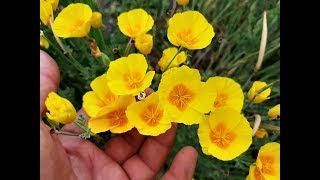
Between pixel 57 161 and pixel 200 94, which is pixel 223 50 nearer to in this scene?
pixel 200 94

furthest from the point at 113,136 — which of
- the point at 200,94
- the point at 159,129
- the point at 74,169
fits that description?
the point at 200,94

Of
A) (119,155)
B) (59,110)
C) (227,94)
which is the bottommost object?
(119,155)

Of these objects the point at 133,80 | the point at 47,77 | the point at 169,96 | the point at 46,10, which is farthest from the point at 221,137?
the point at 46,10

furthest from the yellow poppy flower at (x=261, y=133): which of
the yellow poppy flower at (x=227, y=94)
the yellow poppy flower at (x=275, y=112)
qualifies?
the yellow poppy flower at (x=227, y=94)

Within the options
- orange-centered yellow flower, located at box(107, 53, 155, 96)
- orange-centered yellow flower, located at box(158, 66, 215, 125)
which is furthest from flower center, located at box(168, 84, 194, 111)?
orange-centered yellow flower, located at box(107, 53, 155, 96)

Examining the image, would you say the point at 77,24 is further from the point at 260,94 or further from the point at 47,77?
the point at 260,94

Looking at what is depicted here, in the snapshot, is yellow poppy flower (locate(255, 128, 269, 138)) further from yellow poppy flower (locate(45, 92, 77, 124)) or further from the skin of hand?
yellow poppy flower (locate(45, 92, 77, 124))

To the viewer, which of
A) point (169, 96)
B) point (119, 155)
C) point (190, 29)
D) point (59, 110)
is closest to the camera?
point (59, 110)
